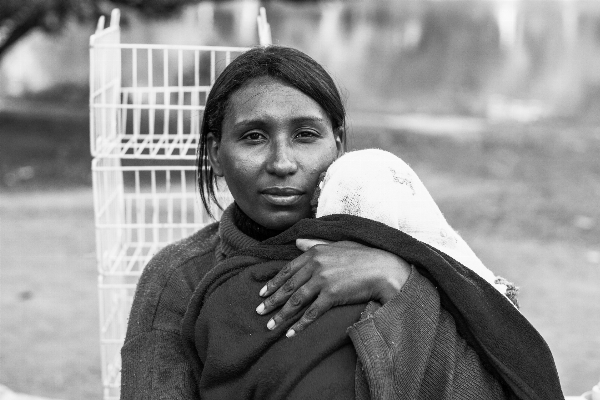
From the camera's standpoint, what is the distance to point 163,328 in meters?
1.96

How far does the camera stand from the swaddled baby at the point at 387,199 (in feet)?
5.61

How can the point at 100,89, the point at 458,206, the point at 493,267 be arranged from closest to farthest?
the point at 100,89
the point at 493,267
the point at 458,206

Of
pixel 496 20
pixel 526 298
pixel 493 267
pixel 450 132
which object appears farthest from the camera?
pixel 496 20

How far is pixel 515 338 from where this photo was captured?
1691 mm

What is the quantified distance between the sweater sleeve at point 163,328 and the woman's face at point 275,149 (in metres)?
0.26

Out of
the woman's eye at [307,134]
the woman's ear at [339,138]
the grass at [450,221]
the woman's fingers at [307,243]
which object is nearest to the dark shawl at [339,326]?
the woman's fingers at [307,243]

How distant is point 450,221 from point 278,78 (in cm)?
529

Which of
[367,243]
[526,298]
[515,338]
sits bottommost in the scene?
[526,298]

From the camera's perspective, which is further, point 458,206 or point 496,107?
point 496,107

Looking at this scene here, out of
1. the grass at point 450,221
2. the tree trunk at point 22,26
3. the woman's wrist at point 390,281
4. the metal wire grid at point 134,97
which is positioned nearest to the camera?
the woman's wrist at point 390,281

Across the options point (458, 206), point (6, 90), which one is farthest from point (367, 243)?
point (6, 90)

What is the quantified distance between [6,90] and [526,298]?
32.6ft

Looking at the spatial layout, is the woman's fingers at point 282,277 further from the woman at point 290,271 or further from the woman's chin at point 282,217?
the woman's chin at point 282,217

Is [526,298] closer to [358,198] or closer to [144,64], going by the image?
[358,198]
